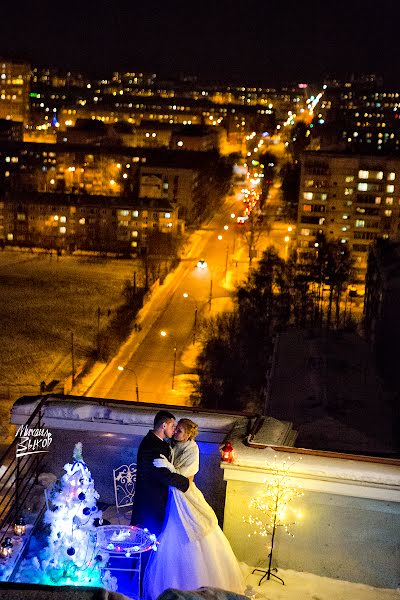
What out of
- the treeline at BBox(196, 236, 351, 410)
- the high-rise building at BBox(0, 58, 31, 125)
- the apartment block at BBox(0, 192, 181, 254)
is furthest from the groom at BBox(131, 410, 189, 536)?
the high-rise building at BBox(0, 58, 31, 125)

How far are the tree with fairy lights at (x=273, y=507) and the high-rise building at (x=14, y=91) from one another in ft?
154

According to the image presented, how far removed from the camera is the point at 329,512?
2.21 m

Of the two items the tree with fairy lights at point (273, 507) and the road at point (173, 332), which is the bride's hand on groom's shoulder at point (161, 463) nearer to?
the tree with fairy lights at point (273, 507)

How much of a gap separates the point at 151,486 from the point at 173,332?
14231mm

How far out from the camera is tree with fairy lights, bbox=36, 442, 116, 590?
190 cm

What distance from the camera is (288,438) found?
242cm

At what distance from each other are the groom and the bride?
2 cm

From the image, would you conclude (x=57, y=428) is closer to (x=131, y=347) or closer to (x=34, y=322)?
(x=131, y=347)

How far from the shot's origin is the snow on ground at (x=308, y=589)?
2.16 metres

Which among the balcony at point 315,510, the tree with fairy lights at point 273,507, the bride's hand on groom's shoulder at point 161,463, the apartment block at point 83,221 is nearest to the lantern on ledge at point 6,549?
the balcony at point 315,510

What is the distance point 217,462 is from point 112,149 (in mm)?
32450
